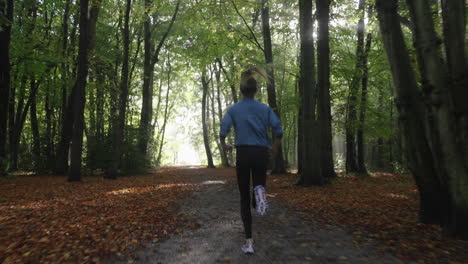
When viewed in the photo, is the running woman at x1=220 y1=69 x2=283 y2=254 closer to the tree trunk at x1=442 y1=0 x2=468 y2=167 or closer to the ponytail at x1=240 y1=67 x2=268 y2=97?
the ponytail at x1=240 y1=67 x2=268 y2=97

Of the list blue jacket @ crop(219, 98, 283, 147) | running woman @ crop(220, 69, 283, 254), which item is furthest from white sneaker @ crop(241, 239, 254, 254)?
blue jacket @ crop(219, 98, 283, 147)

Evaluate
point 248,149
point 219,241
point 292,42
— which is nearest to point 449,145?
point 248,149

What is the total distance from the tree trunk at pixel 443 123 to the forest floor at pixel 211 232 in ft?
1.50

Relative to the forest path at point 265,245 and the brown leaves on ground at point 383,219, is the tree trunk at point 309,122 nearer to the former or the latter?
the brown leaves on ground at point 383,219

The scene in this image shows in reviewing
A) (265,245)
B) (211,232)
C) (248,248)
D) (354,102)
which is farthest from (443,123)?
(354,102)

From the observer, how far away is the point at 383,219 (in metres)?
5.39

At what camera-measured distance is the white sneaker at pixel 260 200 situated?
3594 millimetres

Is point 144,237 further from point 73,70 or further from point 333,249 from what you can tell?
point 73,70

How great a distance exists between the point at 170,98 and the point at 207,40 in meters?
19.2

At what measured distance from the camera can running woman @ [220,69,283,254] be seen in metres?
3.59

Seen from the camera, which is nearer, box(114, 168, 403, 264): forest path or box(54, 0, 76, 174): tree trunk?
box(114, 168, 403, 264): forest path

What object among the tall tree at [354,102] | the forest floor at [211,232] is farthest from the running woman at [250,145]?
the tall tree at [354,102]

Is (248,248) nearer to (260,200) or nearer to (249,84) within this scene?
(260,200)

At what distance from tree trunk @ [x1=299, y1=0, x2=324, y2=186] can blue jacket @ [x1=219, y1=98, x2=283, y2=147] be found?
19.9ft
